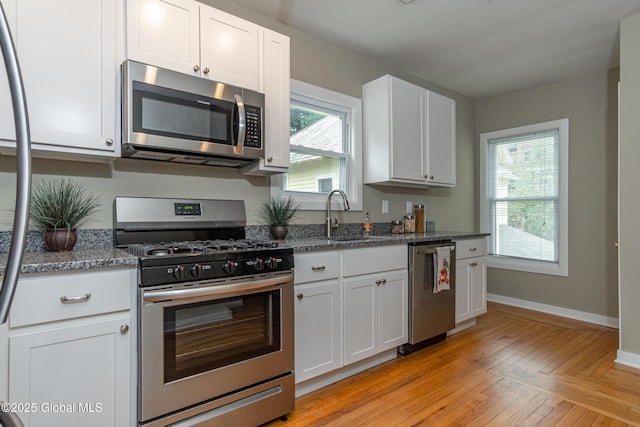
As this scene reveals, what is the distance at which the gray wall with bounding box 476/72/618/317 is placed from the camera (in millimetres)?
3586

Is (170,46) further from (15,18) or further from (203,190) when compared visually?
(203,190)

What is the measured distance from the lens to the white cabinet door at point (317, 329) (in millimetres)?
2092

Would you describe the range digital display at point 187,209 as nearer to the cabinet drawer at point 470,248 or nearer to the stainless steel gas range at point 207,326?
the stainless steel gas range at point 207,326

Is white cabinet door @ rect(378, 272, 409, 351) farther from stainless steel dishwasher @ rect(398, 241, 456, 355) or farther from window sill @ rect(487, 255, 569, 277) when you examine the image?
window sill @ rect(487, 255, 569, 277)

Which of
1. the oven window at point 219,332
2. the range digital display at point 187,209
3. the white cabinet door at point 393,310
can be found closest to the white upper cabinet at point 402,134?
the white cabinet door at point 393,310

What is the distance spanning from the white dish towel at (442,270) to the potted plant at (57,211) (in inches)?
92.8

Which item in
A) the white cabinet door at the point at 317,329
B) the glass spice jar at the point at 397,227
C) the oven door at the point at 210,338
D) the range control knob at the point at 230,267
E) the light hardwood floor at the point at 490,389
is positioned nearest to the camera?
the oven door at the point at 210,338

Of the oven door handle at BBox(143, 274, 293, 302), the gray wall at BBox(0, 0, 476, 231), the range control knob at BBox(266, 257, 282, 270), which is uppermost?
the gray wall at BBox(0, 0, 476, 231)

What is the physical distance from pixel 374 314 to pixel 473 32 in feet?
7.56

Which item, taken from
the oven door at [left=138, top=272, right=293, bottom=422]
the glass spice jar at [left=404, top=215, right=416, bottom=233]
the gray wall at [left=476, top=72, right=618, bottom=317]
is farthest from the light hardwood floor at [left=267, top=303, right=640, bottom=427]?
the glass spice jar at [left=404, top=215, right=416, bottom=233]

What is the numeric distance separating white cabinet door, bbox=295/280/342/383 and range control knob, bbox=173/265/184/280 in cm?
69

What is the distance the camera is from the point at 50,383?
137cm

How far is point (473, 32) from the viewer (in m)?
2.92

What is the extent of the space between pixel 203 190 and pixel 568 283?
3.77m
